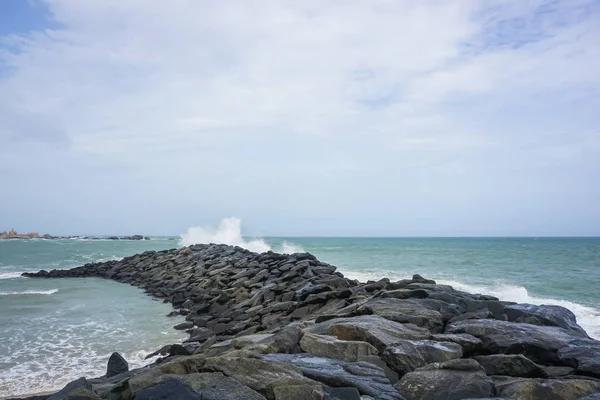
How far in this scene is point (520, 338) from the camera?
5.29m

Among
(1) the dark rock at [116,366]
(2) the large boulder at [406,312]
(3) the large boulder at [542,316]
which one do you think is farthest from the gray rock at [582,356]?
(1) the dark rock at [116,366]

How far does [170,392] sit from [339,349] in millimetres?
1896

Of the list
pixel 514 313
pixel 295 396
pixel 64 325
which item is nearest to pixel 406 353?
pixel 295 396

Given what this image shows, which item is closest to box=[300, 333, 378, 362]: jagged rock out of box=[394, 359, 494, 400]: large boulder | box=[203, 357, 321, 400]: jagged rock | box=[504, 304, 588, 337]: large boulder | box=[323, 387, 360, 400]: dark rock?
box=[394, 359, 494, 400]: large boulder

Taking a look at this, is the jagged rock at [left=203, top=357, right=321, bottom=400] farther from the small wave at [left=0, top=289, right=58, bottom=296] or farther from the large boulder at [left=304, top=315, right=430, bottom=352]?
the small wave at [left=0, top=289, right=58, bottom=296]

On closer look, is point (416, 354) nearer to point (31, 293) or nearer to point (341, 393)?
point (341, 393)

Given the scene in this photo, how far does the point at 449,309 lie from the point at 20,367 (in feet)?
23.0

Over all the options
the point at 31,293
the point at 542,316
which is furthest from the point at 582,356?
the point at 31,293

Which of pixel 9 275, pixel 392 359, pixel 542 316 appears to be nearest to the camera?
pixel 392 359

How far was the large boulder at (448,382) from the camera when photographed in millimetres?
3949

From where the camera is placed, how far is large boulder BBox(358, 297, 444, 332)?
20.5ft

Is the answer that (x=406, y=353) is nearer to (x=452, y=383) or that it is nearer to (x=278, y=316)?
(x=452, y=383)

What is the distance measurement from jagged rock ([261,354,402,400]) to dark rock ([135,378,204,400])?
37.3 inches

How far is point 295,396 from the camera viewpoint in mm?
3699
